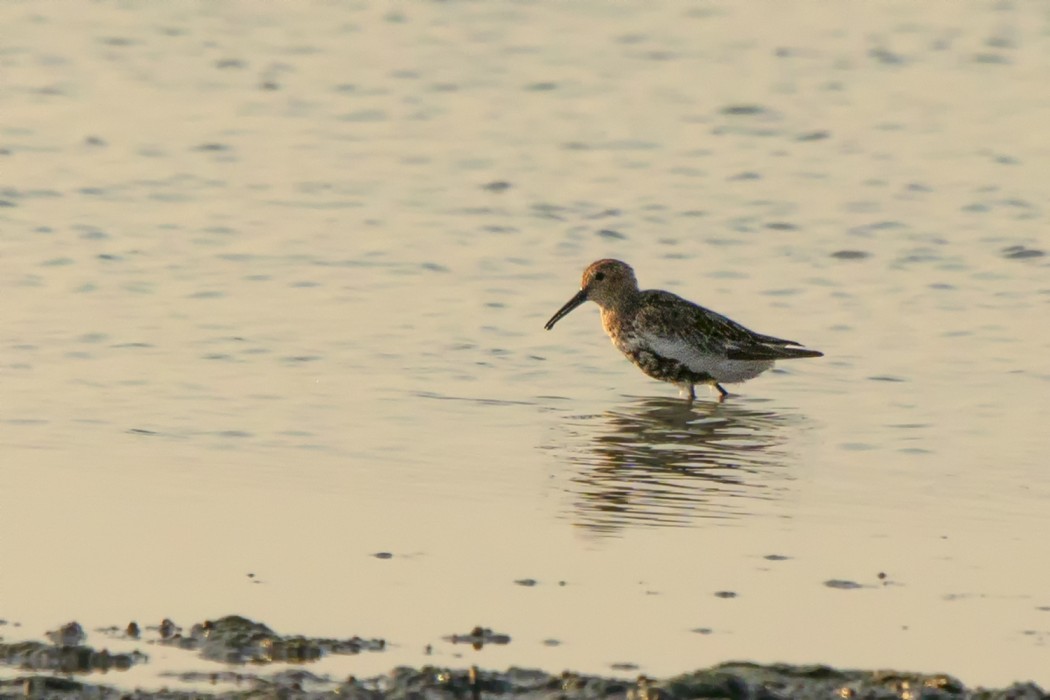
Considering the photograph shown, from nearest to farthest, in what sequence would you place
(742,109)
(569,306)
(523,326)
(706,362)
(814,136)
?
(706,362) < (569,306) < (523,326) < (814,136) < (742,109)

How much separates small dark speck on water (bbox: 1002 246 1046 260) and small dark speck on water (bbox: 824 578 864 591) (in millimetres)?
8280

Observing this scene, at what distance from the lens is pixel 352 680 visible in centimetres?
703

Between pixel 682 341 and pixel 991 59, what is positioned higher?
pixel 991 59

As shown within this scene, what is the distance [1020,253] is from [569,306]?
13.9ft

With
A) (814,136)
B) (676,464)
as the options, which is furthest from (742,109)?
(676,464)

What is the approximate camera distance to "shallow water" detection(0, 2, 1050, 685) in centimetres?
844

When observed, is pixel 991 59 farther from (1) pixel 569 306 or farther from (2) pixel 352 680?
(2) pixel 352 680

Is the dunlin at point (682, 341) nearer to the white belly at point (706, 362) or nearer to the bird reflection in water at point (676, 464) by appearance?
the white belly at point (706, 362)

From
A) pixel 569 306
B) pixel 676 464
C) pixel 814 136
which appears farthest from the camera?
pixel 814 136

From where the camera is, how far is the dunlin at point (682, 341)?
13391mm

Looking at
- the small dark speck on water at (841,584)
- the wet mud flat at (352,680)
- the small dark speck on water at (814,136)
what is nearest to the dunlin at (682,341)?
the small dark speck on water at (841,584)

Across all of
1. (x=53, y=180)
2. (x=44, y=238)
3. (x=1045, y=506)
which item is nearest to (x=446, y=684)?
(x=1045, y=506)

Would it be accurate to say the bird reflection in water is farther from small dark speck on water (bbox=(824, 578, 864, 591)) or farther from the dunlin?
small dark speck on water (bbox=(824, 578, 864, 591))

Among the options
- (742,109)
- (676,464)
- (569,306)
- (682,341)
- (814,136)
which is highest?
(742,109)
